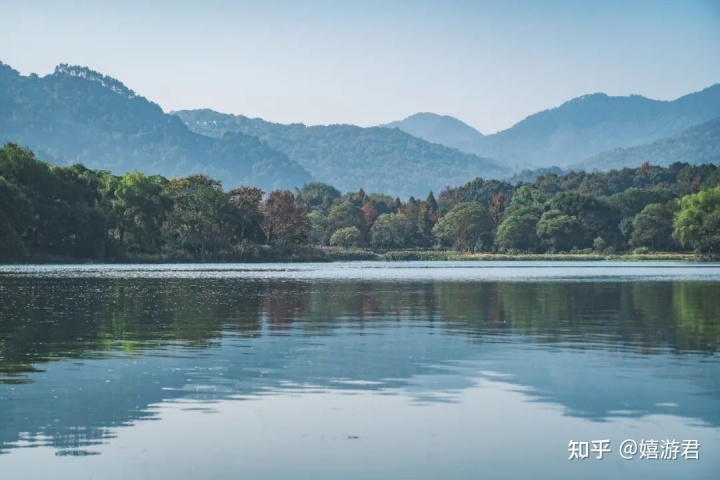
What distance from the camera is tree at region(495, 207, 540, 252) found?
161375mm

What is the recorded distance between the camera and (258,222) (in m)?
128

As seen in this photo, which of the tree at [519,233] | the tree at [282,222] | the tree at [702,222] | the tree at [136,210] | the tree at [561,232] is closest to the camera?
the tree at [136,210]

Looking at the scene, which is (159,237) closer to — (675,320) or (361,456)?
(675,320)

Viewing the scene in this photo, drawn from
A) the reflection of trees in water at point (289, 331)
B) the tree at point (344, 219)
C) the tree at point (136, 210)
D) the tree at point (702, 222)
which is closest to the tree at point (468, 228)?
the tree at point (344, 219)

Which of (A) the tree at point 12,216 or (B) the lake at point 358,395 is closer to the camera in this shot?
(B) the lake at point 358,395

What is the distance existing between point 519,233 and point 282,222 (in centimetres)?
4543

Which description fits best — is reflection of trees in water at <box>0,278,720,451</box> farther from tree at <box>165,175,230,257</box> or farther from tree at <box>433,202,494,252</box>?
tree at <box>433,202,494,252</box>

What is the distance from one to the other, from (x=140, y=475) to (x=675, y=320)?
24966 mm

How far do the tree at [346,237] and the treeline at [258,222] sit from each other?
212 millimetres

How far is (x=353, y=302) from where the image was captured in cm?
4550

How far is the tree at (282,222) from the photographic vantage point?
132m

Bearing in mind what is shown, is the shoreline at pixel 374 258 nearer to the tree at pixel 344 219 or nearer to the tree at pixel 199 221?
the tree at pixel 199 221

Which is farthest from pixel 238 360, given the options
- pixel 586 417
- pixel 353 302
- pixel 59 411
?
pixel 353 302

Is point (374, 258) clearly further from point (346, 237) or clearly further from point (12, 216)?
point (12, 216)
